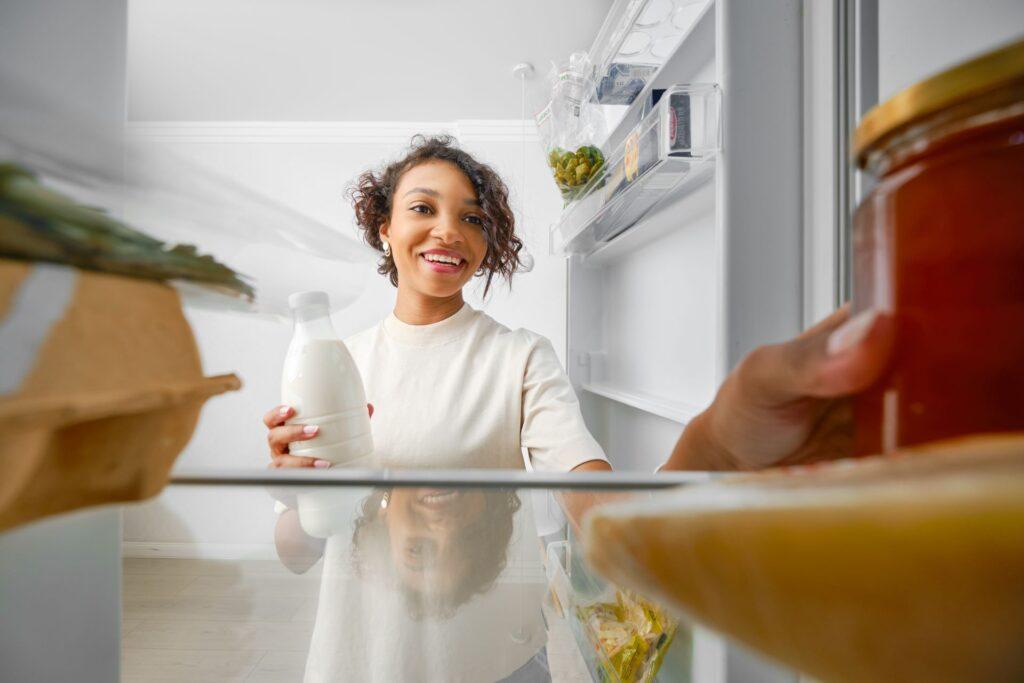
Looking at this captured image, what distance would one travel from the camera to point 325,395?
330 millimetres

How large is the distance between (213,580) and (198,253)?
0.62 ft

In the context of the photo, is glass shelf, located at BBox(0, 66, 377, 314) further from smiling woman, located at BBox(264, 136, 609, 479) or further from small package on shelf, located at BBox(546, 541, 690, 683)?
smiling woman, located at BBox(264, 136, 609, 479)

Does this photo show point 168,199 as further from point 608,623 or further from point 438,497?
point 608,623

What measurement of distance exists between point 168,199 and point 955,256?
6.7 inches

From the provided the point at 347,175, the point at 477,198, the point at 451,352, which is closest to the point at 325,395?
the point at 451,352

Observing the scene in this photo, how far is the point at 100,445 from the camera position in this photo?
106 mm

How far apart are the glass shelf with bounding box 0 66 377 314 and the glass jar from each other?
15 cm

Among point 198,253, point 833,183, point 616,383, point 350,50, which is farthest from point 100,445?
point 350,50

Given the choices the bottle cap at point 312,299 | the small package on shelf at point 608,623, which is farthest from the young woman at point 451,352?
the bottle cap at point 312,299

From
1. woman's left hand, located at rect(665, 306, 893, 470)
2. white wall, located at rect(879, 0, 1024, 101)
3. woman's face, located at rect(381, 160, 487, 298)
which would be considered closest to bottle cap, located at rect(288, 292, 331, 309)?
woman's left hand, located at rect(665, 306, 893, 470)

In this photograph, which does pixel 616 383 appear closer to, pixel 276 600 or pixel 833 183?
pixel 833 183

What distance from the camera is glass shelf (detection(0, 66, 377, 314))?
0.33 feet

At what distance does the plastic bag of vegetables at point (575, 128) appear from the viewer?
1052mm

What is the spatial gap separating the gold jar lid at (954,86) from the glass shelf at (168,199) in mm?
151
